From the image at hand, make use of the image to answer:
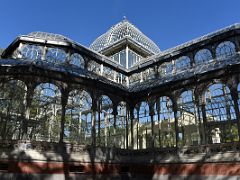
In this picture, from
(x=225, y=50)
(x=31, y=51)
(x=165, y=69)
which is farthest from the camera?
(x=165, y=69)

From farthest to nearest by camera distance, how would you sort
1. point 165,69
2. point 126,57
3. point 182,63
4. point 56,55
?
point 126,57
point 165,69
point 182,63
point 56,55

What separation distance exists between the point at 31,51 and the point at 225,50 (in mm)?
20848

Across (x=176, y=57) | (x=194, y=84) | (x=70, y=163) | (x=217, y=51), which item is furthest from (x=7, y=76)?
(x=217, y=51)

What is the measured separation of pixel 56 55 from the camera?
87.9ft

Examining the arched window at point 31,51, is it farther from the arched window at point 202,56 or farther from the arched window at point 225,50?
the arched window at point 225,50

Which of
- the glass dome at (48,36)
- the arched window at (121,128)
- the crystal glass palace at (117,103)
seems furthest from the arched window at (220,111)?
the glass dome at (48,36)

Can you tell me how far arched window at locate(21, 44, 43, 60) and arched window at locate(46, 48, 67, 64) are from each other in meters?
0.90

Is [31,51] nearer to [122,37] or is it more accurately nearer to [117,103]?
[117,103]

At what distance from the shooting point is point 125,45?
36844mm

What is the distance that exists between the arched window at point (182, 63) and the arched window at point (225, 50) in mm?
3332

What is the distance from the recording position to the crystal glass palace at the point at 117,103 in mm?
18938

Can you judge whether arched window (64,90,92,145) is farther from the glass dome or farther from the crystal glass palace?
the glass dome

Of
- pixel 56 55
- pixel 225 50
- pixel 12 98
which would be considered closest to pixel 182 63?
pixel 225 50

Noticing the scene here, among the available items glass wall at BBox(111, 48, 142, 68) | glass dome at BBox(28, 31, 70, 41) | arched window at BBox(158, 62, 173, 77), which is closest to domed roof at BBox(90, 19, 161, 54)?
glass wall at BBox(111, 48, 142, 68)
